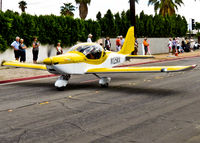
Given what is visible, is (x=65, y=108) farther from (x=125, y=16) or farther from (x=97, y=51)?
(x=125, y=16)

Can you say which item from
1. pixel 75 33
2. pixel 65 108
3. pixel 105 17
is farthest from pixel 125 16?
pixel 65 108

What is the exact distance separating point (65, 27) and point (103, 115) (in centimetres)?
2016

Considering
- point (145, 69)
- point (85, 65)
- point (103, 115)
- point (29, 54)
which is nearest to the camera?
point (103, 115)

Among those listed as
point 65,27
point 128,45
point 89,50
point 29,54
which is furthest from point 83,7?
point 89,50

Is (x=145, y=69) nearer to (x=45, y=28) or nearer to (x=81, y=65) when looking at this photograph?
(x=81, y=65)

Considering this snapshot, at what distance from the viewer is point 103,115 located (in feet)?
21.9

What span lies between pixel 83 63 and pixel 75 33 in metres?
16.6

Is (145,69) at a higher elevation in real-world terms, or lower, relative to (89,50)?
lower

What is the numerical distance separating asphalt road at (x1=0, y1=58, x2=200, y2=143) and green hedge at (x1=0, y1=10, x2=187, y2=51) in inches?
482

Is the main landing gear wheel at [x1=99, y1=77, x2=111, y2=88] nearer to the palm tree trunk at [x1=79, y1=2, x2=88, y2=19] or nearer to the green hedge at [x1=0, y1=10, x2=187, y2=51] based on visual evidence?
the green hedge at [x1=0, y1=10, x2=187, y2=51]

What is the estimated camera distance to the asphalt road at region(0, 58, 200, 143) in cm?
520

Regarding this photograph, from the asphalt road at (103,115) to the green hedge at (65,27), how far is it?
40.2ft

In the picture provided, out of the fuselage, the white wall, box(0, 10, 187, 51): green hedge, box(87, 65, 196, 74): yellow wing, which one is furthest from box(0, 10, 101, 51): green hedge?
box(87, 65, 196, 74): yellow wing

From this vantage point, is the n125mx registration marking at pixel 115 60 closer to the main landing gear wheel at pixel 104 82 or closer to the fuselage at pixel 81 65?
the fuselage at pixel 81 65
